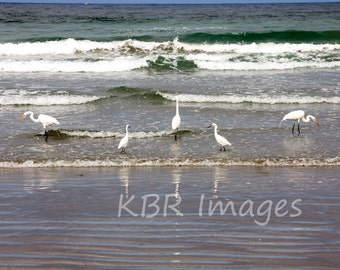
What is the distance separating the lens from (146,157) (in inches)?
380

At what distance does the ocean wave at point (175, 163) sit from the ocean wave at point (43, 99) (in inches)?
218

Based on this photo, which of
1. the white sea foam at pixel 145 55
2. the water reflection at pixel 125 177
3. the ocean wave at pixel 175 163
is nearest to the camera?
the water reflection at pixel 125 177

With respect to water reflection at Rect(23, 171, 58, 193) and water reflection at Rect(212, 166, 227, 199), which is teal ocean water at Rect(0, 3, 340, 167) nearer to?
water reflection at Rect(212, 166, 227, 199)

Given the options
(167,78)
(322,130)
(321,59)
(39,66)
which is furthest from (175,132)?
(321,59)

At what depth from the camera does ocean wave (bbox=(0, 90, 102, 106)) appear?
581 inches

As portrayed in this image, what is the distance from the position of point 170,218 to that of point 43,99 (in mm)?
9339

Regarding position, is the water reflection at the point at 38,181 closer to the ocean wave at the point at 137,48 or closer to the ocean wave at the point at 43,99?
the ocean wave at the point at 43,99

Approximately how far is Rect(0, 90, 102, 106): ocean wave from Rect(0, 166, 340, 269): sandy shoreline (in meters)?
6.11

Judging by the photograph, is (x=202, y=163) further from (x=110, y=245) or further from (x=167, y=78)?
(x=167, y=78)

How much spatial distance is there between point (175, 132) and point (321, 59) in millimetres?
12838

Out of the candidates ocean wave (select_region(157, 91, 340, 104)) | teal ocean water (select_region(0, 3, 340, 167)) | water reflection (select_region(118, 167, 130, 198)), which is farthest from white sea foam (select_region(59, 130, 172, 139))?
ocean wave (select_region(157, 91, 340, 104))

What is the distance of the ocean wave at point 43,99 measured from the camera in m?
14.8

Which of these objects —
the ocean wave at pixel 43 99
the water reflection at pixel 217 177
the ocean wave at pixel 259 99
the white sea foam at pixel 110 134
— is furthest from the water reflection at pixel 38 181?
the ocean wave at pixel 259 99

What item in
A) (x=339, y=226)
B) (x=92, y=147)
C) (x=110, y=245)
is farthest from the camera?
(x=92, y=147)
